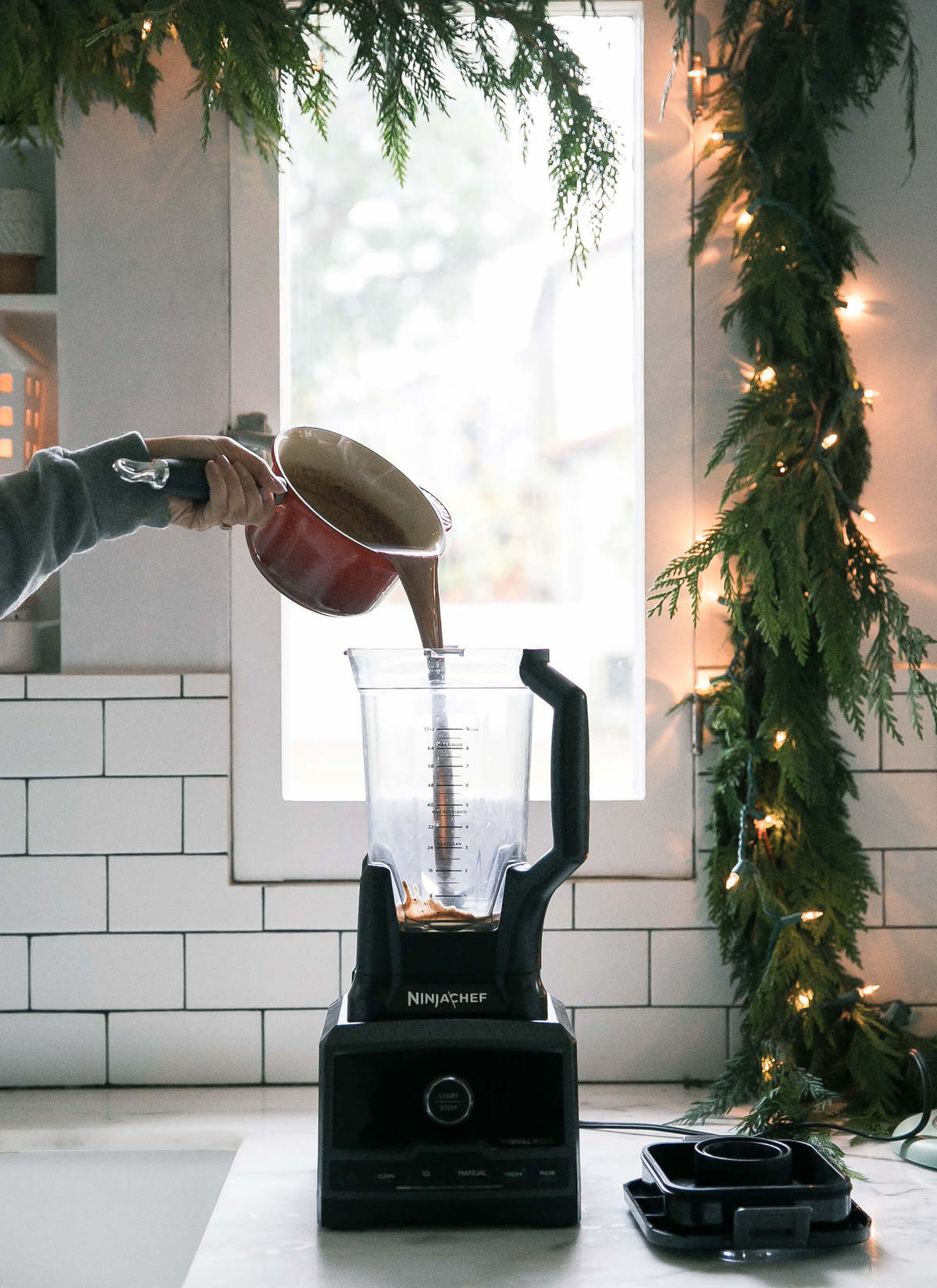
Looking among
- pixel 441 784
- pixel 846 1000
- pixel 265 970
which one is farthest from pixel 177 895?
pixel 846 1000

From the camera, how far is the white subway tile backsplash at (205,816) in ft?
4.94

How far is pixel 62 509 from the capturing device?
1.07 metres

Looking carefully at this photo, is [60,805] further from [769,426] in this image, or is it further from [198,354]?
[769,426]

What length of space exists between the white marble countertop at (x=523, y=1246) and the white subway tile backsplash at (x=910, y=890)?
14.2 inches

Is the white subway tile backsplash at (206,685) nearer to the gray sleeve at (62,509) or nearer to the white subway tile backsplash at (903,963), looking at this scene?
the gray sleeve at (62,509)

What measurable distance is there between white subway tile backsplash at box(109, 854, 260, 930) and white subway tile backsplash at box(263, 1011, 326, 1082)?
13 cm

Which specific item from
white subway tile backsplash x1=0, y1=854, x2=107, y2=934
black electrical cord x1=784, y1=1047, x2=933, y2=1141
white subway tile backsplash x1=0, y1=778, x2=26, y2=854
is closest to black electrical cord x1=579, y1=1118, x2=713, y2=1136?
black electrical cord x1=784, y1=1047, x2=933, y2=1141

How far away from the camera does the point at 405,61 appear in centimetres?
140

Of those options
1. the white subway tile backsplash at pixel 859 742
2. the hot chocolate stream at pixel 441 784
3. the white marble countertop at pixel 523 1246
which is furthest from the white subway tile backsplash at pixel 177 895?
the white subway tile backsplash at pixel 859 742

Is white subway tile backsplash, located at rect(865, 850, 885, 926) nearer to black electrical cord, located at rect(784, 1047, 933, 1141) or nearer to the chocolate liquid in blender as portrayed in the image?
black electrical cord, located at rect(784, 1047, 933, 1141)

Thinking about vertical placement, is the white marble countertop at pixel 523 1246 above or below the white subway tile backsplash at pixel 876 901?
below

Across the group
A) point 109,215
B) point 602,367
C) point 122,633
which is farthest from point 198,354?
point 602,367

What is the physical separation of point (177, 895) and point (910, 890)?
943 mm

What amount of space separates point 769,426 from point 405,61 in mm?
617
